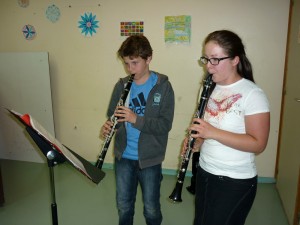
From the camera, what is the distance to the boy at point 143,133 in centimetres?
139

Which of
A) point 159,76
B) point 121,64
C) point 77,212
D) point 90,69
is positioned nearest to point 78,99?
point 90,69

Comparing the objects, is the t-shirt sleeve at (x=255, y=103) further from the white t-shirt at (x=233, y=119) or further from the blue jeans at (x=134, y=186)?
the blue jeans at (x=134, y=186)

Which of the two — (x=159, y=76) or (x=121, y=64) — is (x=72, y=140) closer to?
(x=121, y=64)

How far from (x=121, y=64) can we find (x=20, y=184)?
5.21 ft

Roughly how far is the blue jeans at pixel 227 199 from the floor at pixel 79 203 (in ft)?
3.45

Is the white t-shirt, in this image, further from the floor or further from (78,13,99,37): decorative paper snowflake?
(78,13,99,37): decorative paper snowflake

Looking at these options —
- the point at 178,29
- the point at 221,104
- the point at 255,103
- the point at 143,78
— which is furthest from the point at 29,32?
the point at 255,103

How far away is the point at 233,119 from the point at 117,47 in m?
1.99

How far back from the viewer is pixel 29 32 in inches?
117

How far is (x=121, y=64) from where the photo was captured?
2789 millimetres

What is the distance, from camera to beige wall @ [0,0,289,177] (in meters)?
2.42

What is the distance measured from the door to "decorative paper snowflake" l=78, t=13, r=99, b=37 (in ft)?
6.13

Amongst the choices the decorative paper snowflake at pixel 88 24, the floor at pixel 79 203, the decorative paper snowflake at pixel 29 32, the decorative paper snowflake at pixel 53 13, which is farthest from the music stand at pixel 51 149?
the decorative paper snowflake at pixel 29 32

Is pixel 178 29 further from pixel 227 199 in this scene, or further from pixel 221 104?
pixel 227 199
